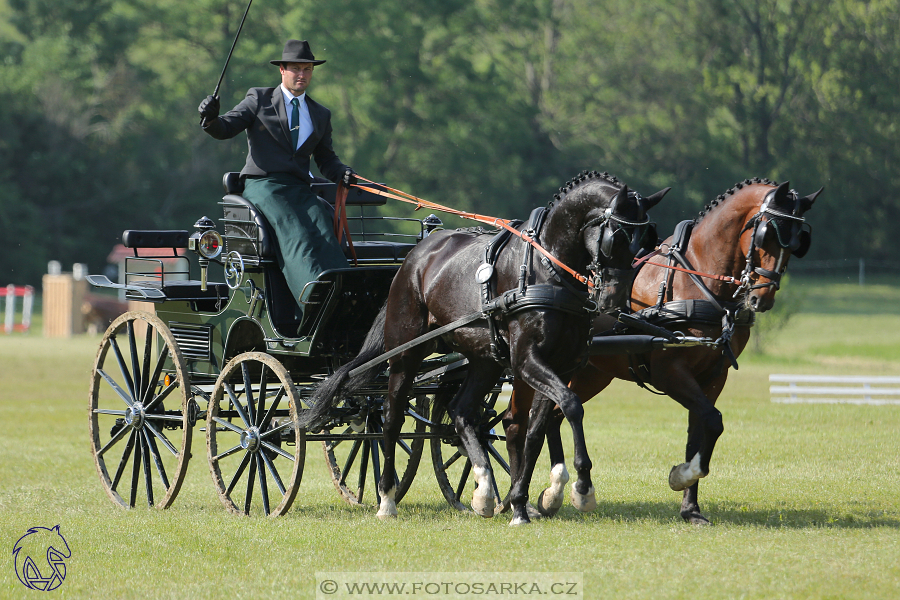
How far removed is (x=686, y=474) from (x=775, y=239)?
1377 millimetres

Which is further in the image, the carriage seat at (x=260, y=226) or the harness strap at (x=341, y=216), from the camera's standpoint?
the harness strap at (x=341, y=216)

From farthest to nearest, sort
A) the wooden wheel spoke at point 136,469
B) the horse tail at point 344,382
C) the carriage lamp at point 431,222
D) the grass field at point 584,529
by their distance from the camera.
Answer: the carriage lamp at point 431,222, the wooden wheel spoke at point 136,469, the horse tail at point 344,382, the grass field at point 584,529

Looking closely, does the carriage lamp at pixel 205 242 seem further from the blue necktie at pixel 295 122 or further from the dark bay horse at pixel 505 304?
the dark bay horse at pixel 505 304

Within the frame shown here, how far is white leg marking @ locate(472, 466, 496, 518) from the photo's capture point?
6.53 m

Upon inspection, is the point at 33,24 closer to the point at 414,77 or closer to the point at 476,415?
the point at 414,77

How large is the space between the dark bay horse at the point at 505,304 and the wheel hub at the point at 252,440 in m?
0.44

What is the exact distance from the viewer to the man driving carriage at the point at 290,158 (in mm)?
7402

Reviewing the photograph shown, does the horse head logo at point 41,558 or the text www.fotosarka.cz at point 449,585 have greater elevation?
the text www.fotosarka.cz at point 449,585

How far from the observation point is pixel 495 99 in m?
41.2

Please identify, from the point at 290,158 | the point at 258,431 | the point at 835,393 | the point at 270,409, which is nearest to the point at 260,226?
the point at 290,158

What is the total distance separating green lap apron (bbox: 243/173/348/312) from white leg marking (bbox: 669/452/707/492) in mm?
2424

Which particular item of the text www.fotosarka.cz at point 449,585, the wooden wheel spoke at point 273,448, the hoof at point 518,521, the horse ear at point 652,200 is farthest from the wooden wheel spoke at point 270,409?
the horse ear at point 652,200

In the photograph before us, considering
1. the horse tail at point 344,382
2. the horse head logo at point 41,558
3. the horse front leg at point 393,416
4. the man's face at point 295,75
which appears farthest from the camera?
Answer: the man's face at point 295,75

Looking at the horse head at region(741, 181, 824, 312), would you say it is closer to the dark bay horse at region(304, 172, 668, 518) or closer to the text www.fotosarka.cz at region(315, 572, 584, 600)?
the dark bay horse at region(304, 172, 668, 518)
